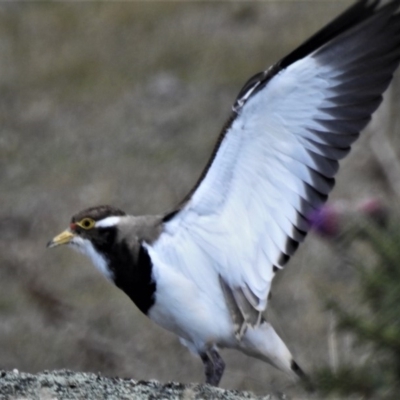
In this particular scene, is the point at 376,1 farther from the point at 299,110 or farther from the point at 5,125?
the point at 5,125

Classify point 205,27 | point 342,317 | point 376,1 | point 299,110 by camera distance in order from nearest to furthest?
point 342,317 → point 376,1 → point 299,110 → point 205,27

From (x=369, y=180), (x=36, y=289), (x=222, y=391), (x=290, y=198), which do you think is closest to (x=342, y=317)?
(x=222, y=391)

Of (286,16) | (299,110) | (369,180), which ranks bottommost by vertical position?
(369,180)

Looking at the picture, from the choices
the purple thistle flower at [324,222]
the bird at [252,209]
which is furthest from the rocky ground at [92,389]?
the purple thistle flower at [324,222]

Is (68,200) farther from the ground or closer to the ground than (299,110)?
closer to the ground

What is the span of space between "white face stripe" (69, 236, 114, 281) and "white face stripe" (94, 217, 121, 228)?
91mm

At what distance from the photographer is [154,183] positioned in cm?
1257

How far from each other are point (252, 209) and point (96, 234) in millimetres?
733

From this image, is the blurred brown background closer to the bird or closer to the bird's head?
the bird

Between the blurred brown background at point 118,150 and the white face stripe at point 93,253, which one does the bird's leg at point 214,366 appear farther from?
the blurred brown background at point 118,150

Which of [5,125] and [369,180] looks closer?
[369,180]

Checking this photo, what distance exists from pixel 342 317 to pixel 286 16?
9155mm

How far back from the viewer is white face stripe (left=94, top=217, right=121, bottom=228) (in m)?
6.82


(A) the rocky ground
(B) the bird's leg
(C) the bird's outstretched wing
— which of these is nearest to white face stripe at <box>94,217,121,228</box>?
(C) the bird's outstretched wing
